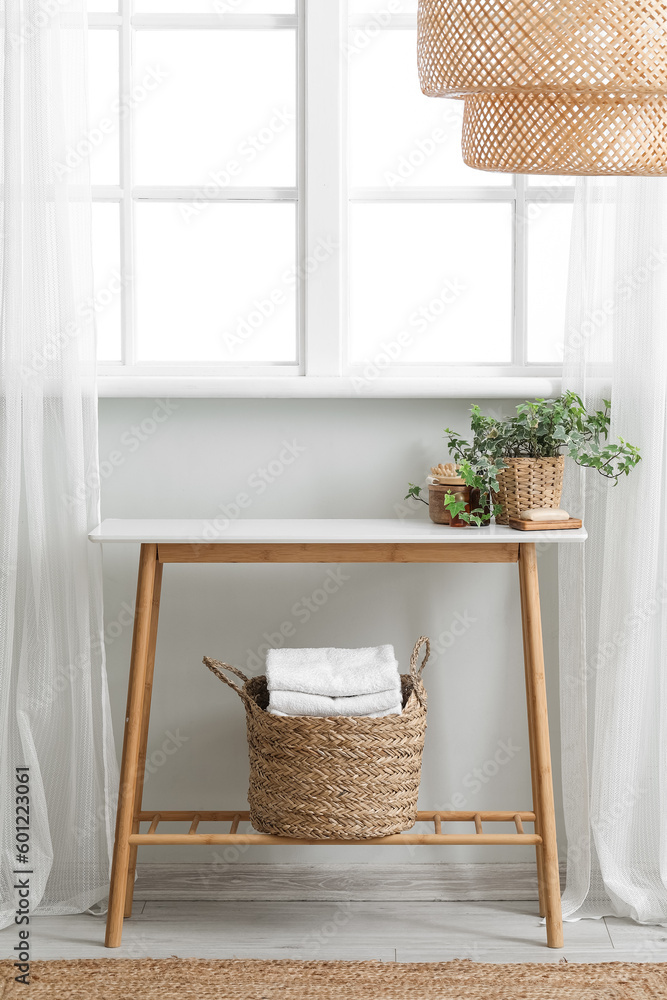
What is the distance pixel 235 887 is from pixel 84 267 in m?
1.41

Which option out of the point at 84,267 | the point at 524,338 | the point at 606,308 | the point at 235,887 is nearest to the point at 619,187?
the point at 606,308

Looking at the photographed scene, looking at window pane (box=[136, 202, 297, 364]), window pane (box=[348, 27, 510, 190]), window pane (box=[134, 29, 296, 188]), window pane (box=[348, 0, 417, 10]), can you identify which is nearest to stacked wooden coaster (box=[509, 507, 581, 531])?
window pane (box=[136, 202, 297, 364])

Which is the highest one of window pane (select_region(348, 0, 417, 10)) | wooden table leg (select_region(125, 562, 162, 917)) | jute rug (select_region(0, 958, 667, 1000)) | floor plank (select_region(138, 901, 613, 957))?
window pane (select_region(348, 0, 417, 10))

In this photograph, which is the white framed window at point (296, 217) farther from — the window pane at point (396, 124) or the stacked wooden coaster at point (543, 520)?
the stacked wooden coaster at point (543, 520)

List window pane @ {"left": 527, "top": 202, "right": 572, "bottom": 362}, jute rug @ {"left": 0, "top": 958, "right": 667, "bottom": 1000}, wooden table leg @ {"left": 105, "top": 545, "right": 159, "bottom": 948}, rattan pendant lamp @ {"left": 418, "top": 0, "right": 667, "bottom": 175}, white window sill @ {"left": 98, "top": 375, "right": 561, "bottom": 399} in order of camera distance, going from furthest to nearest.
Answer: window pane @ {"left": 527, "top": 202, "right": 572, "bottom": 362} → white window sill @ {"left": 98, "top": 375, "right": 561, "bottom": 399} → wooden table leg @ {"left": 105, "top": 545, "right": 159, "bottom": 948} → jute rug @ {"left": 0, "top": 958, "right": 667, "bottom": 1000} → rattan pendant lamp @ {"left": 418, "top": 0, "right": 667, "bottom": 175}

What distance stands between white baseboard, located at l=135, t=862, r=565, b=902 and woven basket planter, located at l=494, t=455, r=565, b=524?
877 mm

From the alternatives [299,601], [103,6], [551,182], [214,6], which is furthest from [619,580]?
[103,6]

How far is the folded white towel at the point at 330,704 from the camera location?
6.26ft

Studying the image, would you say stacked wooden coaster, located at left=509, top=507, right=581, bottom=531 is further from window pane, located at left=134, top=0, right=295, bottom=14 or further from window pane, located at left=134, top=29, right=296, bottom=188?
window pane, located at left=134, top=0, right=295, bottom=14

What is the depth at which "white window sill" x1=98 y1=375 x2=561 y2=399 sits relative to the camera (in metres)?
2.20

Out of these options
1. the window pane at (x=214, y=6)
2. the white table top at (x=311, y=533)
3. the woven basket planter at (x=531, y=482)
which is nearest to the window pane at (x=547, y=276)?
the woven basket planter at (x=531, y=482)

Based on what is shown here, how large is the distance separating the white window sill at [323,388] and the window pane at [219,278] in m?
0.17

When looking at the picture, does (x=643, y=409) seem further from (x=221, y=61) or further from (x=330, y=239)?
(x=221, y=61)

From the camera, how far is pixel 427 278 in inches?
91.5
